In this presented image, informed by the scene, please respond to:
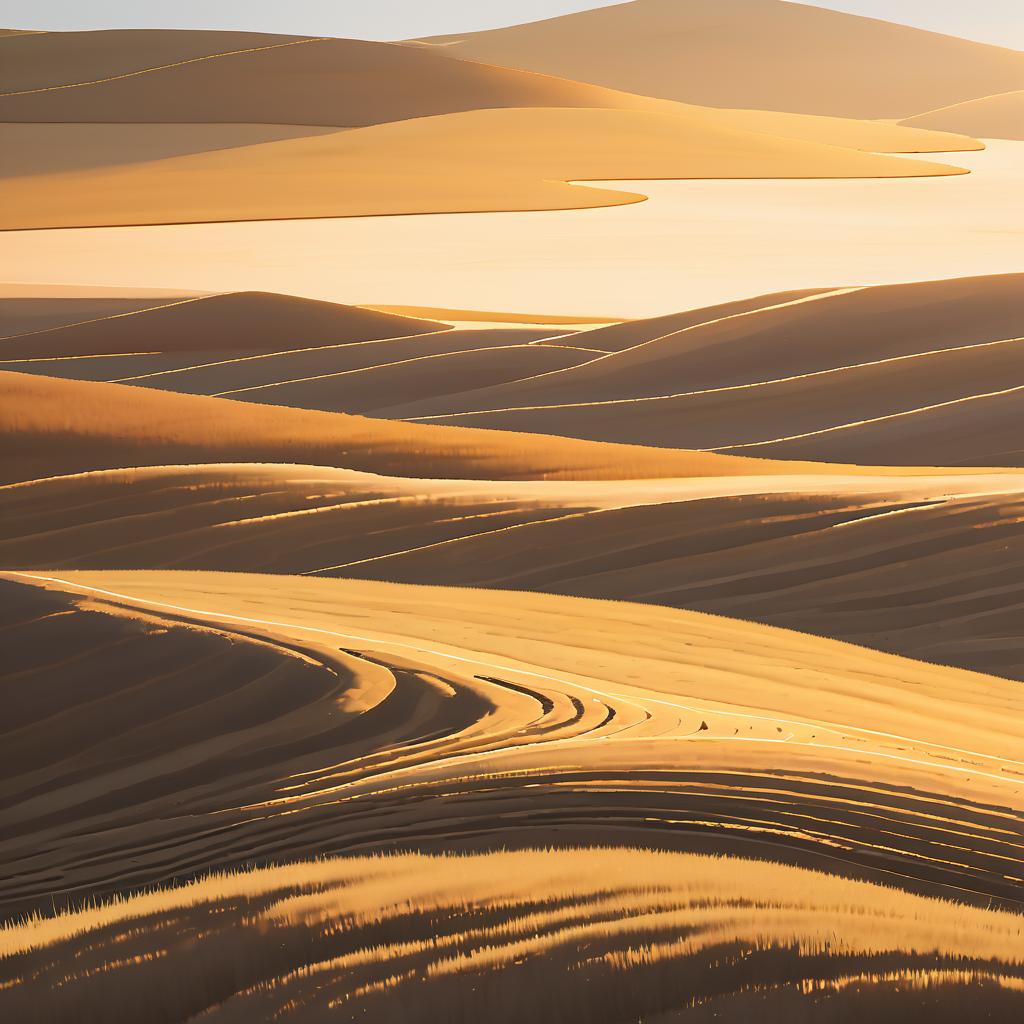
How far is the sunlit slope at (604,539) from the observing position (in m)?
2.45

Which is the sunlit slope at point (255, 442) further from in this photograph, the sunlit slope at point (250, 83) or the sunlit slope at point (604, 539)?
the sunlit slope at point (250, 83)

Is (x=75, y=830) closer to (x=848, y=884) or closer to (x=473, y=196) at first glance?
(x=848, y=884)

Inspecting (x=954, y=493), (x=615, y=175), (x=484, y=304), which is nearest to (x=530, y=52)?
(x=615, y=175)

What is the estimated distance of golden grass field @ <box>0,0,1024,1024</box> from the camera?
2.82 feet

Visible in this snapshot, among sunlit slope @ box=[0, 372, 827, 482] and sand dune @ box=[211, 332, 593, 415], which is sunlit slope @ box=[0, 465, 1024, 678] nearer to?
sunlit slope @ box=[0, 372, 827, 482]

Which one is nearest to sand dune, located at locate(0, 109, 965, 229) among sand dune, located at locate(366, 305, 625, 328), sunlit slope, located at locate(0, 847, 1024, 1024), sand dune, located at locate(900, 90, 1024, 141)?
sand dune, located at locate(366, 305, 625, 328)

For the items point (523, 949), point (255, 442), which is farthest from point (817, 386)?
point (523, 949)

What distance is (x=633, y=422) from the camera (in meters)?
4.54

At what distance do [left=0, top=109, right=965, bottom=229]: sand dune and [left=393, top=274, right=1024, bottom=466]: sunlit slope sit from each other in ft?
18.8

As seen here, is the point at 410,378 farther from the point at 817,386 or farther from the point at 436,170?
the point at 436,170

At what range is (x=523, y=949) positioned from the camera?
846mm

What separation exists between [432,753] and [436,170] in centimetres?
1191

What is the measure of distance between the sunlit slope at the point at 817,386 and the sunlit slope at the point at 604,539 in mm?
1341

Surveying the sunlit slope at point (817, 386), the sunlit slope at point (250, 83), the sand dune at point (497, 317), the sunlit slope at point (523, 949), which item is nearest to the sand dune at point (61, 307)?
the sand dune at point (497, 317)
